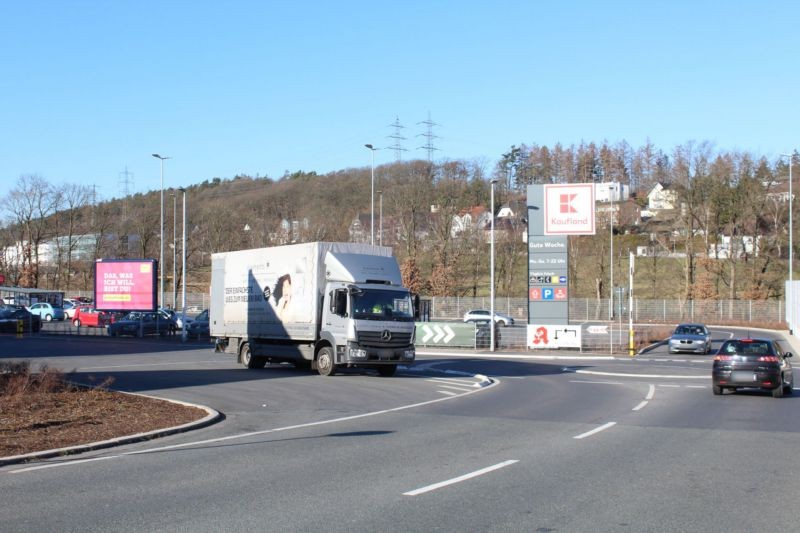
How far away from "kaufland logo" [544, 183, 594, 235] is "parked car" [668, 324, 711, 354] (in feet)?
22.4

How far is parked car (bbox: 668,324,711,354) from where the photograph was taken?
4084cm

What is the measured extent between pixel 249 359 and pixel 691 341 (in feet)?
75.4

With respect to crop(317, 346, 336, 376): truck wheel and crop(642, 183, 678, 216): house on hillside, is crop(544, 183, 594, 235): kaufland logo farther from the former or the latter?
crop(642, 183, 678, 216): house on hillside

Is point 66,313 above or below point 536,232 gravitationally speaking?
below

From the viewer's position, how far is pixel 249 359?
2877 cm

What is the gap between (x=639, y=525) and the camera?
7535mm

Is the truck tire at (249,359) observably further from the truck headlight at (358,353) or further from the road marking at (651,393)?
the road marking at (651,393)

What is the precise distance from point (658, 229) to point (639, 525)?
7703 centimetres

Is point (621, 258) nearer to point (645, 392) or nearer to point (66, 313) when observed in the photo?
point (66, 313)

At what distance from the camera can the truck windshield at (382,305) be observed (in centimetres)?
2441

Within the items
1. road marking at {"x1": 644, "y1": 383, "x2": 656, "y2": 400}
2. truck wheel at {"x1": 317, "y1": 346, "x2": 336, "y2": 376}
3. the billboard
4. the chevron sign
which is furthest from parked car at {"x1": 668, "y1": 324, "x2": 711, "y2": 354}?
the billboard

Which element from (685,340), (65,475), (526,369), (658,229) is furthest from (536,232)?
(658,229)

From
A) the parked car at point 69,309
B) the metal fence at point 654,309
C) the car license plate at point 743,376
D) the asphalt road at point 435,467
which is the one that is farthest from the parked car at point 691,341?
the parked car at point 69,309

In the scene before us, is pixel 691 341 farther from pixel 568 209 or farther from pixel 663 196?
pixel 663 196
